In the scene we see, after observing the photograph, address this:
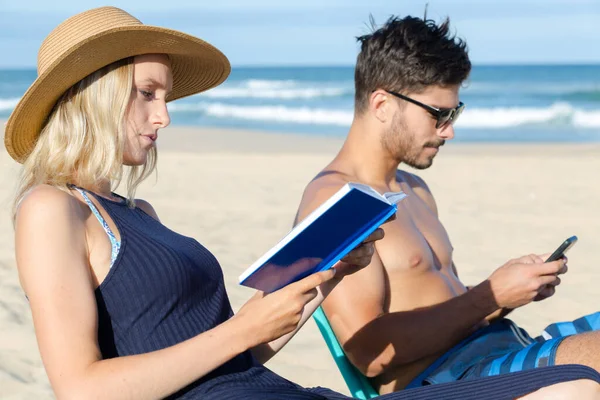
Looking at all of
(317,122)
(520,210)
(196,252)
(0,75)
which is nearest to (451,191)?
(520,210)

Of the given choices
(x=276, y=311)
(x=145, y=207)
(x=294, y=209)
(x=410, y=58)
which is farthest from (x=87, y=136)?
(x=294, y=209)

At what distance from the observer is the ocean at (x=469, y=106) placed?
22.3m

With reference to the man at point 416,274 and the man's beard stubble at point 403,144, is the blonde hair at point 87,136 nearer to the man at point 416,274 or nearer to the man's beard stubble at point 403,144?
the man at point 416,274

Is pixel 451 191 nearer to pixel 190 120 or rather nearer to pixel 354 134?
pixel 354 134

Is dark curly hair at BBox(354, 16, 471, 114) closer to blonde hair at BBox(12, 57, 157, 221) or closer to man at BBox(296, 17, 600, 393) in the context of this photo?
man at BBox(296, 17, 600, 393)

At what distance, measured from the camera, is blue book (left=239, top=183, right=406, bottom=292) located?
199 cm

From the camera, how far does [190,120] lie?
86.4ft

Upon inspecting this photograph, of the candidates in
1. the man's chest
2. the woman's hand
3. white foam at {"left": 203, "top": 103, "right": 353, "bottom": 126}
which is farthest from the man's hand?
white foam at {"left": 203, "top": 103, "right": 353, "bottom": 126}

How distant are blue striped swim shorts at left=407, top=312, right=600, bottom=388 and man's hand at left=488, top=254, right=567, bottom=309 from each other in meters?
0.16

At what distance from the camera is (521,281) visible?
2.99m

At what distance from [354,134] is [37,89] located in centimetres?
149

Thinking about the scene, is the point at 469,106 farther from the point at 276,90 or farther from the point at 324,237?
the point at 324,237

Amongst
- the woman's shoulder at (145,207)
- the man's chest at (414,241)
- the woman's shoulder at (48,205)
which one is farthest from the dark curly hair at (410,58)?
the woman's shoulder at (48,205)

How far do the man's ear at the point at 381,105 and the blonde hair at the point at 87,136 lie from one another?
4.25 feet
